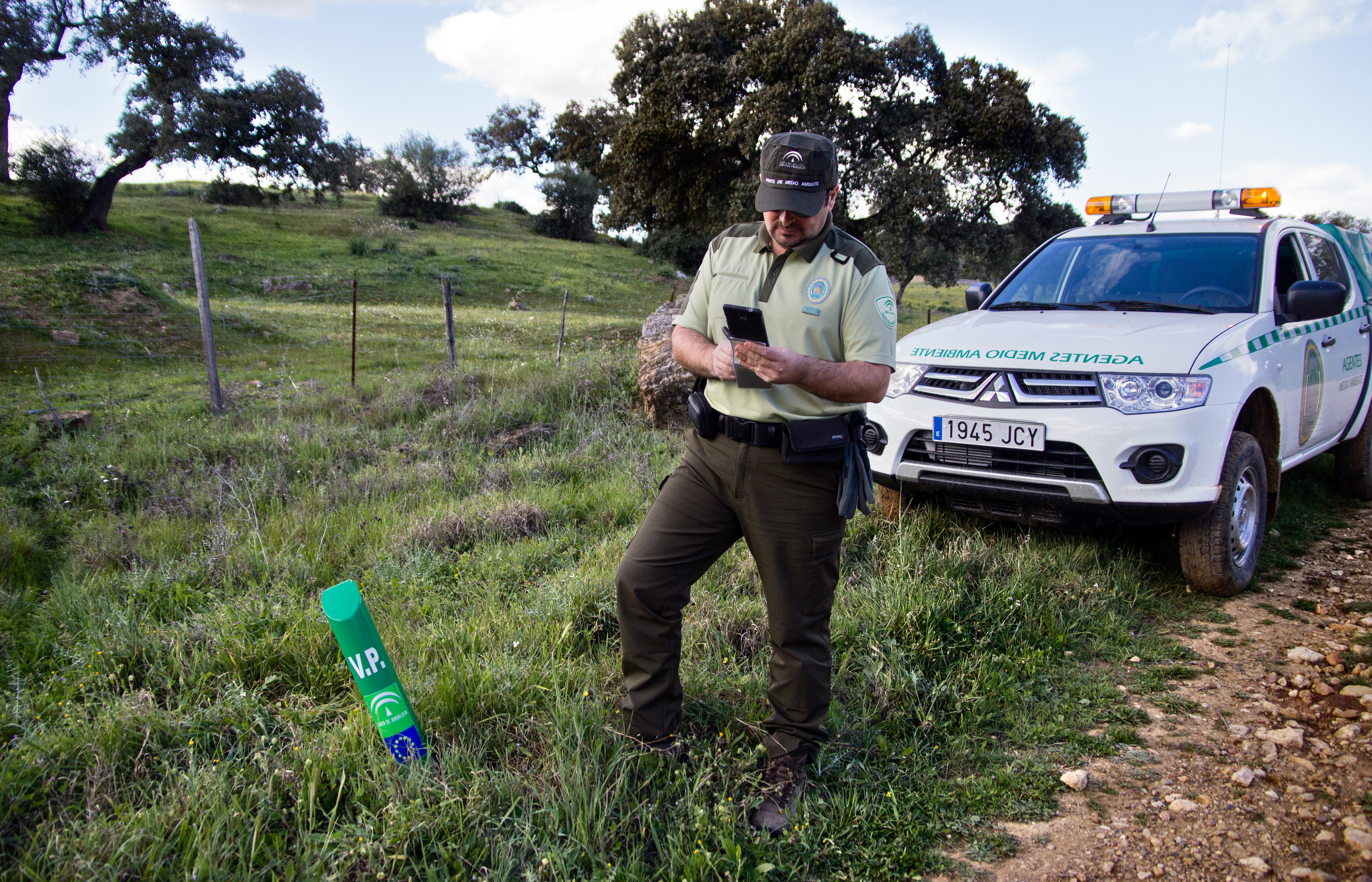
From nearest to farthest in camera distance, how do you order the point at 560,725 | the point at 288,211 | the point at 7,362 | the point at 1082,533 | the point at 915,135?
the point at 560,725
the point at 1082,533
the point at 7,362
the point at 915,135
the point at 288,211

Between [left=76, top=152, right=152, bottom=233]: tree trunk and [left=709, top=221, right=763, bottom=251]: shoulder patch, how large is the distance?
2809cm

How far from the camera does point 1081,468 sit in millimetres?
3713

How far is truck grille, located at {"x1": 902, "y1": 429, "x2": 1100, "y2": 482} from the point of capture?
12.2 ft

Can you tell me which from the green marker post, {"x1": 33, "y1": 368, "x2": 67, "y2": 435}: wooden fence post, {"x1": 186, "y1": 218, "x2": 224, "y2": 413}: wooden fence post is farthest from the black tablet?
{"x1": 186, "y1": 218, "x2": 224, "y2": 413}: wooden fence post

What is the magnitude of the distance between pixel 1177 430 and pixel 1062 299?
151cm

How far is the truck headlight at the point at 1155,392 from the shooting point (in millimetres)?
3609

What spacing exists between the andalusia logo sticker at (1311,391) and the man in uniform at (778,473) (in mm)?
3711

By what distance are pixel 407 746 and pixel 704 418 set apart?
4.37ft

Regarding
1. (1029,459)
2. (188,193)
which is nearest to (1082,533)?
(1029,459)

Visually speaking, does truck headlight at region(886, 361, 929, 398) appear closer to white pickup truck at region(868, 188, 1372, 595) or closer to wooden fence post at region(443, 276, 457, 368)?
white pickup truck at region(868, 188, 1372, 595)

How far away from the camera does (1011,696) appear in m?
3.06

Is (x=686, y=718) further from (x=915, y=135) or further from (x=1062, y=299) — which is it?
(x=915, y=135)

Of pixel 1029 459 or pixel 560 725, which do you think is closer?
pixel 560 725

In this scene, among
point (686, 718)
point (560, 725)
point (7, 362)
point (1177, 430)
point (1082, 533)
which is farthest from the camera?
point (7, 362)
